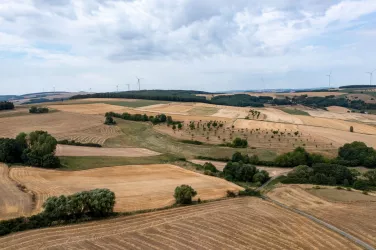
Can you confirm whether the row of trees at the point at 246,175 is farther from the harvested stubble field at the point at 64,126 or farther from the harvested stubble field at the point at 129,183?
the harvested stubble field at the point at 64,126

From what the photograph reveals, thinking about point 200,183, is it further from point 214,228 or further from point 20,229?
point 20,229

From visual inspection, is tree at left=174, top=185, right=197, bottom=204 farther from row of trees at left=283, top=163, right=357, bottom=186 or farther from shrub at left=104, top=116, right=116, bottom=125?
shrub at left=104, top=116, right=116, bottom=125

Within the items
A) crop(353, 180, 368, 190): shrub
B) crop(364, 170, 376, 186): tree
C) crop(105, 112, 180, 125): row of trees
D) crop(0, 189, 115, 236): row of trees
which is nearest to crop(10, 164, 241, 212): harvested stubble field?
crop(0, 189, 115, 236): row of trees

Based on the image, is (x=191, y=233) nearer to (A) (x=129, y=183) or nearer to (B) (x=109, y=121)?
(A) (x=129, y=183)

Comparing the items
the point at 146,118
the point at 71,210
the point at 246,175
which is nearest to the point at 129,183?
the point at 71,210

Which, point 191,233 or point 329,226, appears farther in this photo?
point 329,226

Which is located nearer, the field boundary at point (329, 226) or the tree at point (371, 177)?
the field boundary at point (329, 226)

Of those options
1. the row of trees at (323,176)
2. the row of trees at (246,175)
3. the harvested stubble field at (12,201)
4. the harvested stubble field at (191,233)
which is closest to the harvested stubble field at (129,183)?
the harvested stubble field at (12,201)
